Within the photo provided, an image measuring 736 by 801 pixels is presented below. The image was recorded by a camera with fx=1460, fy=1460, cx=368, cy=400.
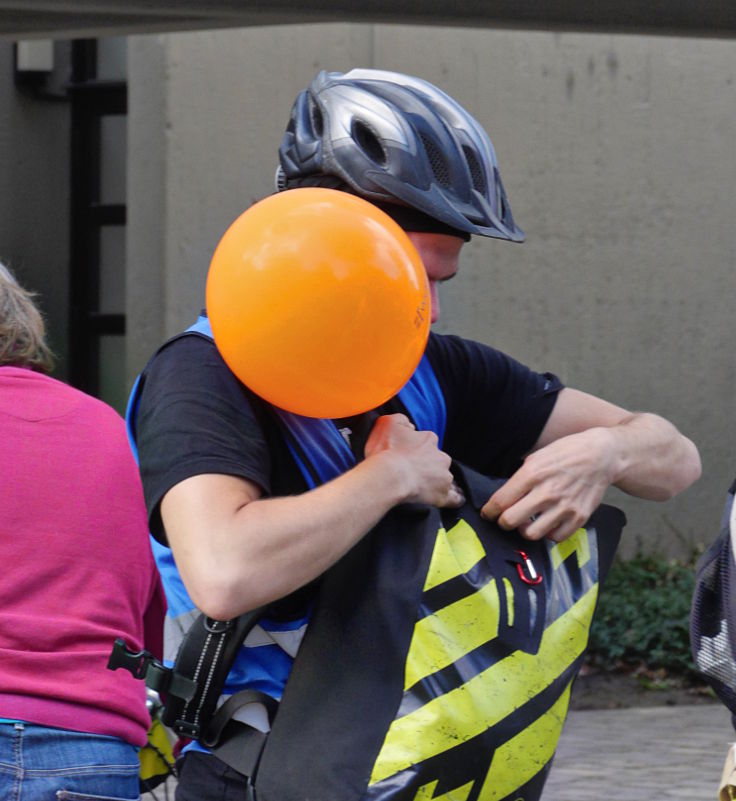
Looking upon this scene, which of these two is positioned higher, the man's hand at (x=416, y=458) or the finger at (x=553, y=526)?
the man's hand at (x=416, y=458)

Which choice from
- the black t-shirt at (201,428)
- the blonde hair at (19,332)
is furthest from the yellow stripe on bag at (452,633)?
the blonde hair at (19,332)

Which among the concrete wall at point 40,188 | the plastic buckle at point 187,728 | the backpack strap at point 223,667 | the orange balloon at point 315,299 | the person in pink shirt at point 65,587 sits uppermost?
the orange balloon at point 315,299

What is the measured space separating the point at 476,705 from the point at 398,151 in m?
0.80

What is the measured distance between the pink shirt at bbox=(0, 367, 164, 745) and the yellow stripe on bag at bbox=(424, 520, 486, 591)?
1.02m

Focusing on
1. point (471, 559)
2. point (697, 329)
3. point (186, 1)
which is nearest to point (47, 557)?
point (471, 559)

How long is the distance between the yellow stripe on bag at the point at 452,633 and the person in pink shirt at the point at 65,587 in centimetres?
104

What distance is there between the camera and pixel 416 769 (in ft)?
5.93

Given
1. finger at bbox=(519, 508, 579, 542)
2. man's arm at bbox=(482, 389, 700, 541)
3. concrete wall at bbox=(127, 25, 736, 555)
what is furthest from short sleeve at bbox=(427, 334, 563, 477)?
concrete wall at bbox=(127, 25, 736, 555)

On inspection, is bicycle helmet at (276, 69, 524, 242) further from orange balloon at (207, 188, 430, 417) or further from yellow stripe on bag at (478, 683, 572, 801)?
yellow stripe on bag at (478, 683, 572, 801)

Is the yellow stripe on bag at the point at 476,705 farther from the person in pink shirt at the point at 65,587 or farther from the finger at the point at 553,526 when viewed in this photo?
the person in pink shirt at the point at 65,587

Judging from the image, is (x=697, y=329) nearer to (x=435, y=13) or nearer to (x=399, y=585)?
(x=435, y=13)

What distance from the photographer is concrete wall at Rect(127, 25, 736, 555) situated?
9.74 m

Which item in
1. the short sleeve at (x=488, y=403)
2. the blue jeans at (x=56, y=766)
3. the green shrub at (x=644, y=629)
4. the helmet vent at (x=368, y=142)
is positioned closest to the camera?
the helmet vent at (x=368, y=142)

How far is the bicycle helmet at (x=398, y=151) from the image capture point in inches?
83.7
